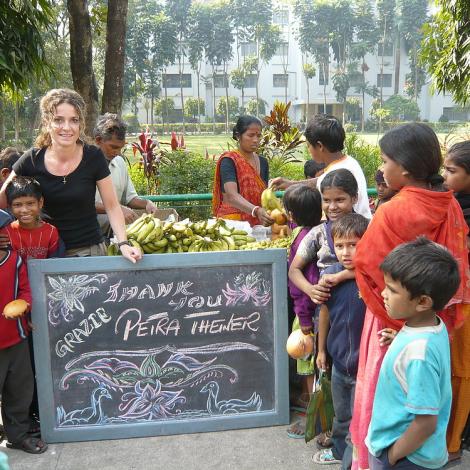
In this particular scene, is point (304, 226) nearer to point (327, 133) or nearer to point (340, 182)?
point (340, 182)

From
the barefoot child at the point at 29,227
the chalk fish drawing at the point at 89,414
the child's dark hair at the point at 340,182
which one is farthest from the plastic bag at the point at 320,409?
the barefoot child at the point at 29,227

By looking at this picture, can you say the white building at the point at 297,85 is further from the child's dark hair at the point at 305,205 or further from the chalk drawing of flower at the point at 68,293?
the chalk drawing of flower at the point at 68,293

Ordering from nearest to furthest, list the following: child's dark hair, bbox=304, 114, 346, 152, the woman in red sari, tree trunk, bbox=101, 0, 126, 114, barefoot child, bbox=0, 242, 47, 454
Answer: the woman in red sari, barefoot child, bbox=0, 242, 47, 454, child's dark hair, bbox=304, 114, 346, 152, tree trunk, bbox=101, 0, 126, 114

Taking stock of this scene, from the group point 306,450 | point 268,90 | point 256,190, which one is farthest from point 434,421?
point 268,90

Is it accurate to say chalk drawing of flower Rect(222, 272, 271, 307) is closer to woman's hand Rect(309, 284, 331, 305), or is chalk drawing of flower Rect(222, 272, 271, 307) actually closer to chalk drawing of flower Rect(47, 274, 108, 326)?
woman's hand Rect(309, 284, 331, 305)

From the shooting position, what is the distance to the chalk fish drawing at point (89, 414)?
3104 millimetres

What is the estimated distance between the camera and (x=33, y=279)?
9.75ft

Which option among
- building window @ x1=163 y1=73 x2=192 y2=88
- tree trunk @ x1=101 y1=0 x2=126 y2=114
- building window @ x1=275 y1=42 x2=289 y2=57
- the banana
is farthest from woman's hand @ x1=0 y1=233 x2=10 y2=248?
building window @ x1=275 y1=42 x2=289 y2=57

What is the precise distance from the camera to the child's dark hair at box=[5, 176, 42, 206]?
115 inches

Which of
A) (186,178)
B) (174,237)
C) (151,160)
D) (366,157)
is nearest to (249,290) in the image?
(174,237)

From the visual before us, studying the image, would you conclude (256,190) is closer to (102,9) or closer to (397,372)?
(397,372)

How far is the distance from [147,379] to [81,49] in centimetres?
624

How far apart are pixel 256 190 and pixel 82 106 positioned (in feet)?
5.67

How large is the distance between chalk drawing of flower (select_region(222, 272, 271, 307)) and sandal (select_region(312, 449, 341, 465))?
34.4 inches
